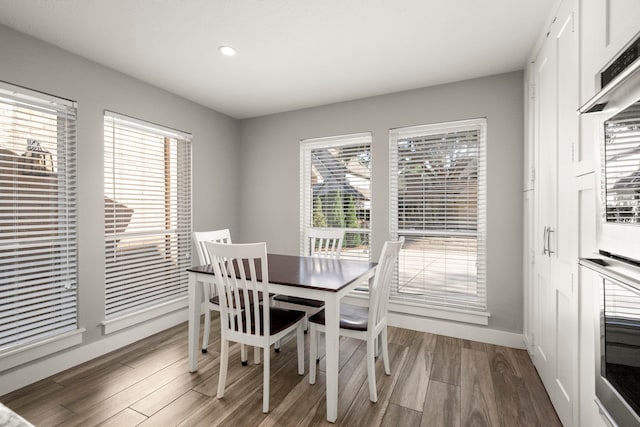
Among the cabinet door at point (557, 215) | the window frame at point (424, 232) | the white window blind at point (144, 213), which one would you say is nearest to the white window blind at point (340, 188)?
the window frame at point (424, 232)

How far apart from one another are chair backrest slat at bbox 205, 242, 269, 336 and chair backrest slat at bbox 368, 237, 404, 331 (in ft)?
2.24

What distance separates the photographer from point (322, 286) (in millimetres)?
1840

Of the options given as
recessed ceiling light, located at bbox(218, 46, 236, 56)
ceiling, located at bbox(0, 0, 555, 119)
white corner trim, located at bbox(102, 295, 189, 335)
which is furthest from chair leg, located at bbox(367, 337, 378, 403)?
recessed ceiling light, located at bbox(218, 46, 236, 56)

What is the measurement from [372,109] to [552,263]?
7.55 feet

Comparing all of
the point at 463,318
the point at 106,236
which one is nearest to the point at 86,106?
the point at 106,236

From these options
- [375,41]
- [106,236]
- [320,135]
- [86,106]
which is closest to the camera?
[375,41]

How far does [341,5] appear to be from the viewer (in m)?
1.89

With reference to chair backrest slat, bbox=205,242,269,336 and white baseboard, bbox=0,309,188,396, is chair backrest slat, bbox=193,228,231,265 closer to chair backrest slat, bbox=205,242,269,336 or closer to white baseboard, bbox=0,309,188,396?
chair backrest slat, bbox=205,242,269,336

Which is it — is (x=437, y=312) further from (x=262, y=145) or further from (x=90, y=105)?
(x=90, y=105)

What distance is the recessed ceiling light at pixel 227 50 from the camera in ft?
7.78

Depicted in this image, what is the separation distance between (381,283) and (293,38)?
1.92 meters

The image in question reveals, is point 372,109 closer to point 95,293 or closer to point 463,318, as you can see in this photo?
point 463,318

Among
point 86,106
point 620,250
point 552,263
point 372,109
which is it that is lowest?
point 552,263

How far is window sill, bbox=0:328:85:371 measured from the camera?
2078mm
